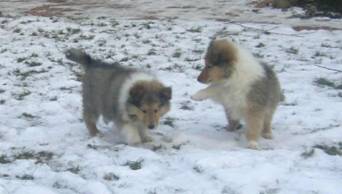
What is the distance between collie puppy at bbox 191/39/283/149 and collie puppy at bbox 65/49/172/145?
0.44 metres

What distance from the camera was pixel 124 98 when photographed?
5.52m

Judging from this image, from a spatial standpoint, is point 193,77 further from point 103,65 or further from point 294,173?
point 294,173

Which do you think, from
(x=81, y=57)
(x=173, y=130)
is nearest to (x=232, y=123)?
(x=173, y=130)

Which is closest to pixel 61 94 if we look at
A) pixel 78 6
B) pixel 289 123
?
pixel 289 123

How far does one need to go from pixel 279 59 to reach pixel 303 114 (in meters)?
2.83

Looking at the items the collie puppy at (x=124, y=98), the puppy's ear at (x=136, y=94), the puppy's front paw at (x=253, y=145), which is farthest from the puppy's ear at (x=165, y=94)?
the puppy's front paw at (x=253, y=145)

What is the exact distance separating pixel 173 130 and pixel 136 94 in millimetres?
970

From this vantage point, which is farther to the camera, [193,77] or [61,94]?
[193,77]

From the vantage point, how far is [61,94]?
24.7 feet

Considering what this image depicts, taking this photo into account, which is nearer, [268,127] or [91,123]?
[268,127]

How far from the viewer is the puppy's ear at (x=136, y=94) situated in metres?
5.39

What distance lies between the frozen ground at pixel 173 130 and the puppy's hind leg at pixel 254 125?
149 mm

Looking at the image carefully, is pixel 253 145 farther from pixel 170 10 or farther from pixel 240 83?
pixel 170 10

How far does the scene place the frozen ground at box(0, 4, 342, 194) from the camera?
4.66 meters
